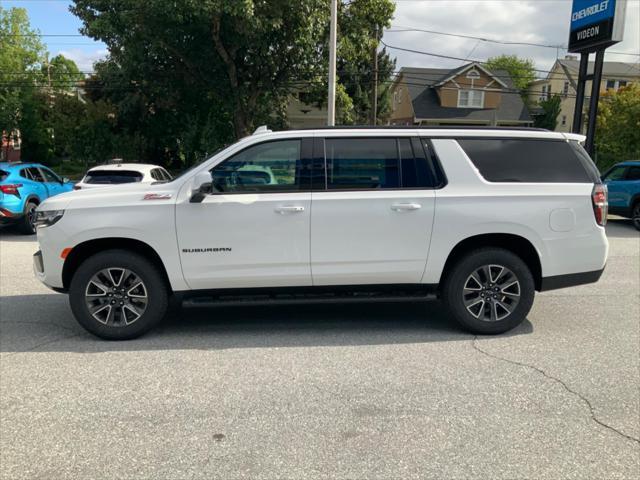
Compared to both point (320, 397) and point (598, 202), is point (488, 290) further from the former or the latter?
point (320, 397)

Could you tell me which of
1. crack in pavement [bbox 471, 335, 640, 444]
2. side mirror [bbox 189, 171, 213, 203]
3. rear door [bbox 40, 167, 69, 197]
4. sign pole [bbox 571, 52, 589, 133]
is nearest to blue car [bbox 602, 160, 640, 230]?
sign pole [bbox 571, 52, 589, 133]

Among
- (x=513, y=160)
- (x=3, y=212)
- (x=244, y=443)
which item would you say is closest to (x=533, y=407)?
(x=244, y=443)

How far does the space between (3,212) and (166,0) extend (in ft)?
26.1

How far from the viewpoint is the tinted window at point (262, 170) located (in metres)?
4.79

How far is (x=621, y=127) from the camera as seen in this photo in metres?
27.5

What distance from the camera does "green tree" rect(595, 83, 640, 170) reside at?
88.0 ft

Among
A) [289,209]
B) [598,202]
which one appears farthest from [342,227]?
[598,202]

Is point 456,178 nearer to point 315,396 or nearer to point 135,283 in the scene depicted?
point 315,396

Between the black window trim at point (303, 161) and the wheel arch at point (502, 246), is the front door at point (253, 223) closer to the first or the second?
the black window trim at point (303, 161)

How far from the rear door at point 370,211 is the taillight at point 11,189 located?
9021 millimetres

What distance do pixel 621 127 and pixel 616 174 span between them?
16.1 metres

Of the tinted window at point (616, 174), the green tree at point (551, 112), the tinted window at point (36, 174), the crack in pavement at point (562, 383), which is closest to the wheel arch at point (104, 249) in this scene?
the crack in pavement at point (562, 383)

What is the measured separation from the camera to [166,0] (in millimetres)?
15055

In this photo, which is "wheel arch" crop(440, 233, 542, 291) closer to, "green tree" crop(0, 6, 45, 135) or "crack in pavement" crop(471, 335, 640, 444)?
"crack in pavement" crop(471, 335, 640, 444)
